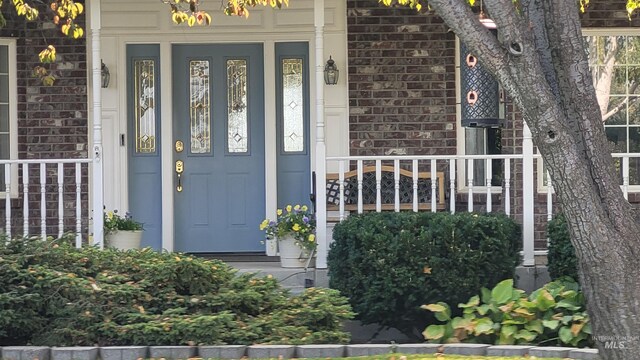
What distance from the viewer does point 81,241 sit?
9.94 m

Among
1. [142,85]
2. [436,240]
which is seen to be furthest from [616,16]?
[142,85]

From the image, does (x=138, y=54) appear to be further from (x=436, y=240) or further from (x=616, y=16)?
(x=616, y=16)

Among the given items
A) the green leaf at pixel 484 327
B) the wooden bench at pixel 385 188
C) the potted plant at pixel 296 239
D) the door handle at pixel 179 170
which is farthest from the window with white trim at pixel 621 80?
the door handle at pixel 179 170

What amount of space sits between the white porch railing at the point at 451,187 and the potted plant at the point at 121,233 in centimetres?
190

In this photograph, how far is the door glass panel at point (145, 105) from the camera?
10648mm

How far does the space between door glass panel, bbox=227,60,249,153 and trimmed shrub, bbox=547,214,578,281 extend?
3636 mm

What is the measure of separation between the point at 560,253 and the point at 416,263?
1304mm

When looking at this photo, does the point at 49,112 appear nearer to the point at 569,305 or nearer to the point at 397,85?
the point at 397,85

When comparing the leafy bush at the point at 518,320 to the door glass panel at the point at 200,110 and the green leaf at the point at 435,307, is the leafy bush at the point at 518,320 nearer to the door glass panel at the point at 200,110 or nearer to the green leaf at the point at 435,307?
the green leaf at the point at 435,307

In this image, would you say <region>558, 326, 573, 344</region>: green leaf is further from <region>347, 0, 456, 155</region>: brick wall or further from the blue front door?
the blue front door

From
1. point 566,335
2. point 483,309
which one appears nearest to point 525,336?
point 566,335

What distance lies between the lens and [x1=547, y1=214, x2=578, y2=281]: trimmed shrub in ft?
27.1

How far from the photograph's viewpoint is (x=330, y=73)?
1046 cm

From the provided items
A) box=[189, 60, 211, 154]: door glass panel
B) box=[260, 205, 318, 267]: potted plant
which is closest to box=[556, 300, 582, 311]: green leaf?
box=[260, 205, 318, 267]: potted plant
